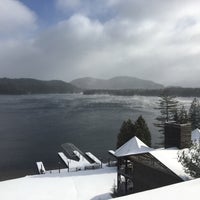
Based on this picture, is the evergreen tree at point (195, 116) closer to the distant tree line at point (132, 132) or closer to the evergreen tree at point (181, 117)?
the evergreen tree at point (181, 117)

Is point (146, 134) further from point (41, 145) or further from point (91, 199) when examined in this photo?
point (41, 145)

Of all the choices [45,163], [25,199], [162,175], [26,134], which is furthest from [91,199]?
[26,134]

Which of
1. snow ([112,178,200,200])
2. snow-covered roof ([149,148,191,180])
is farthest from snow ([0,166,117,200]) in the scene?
snow ([112,178,200,200])

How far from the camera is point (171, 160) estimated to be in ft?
44.0

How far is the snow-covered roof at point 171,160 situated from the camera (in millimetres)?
12016

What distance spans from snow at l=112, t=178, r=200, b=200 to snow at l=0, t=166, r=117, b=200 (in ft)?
33.1

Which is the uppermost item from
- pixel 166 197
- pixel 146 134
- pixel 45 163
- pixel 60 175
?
pixel 166 197

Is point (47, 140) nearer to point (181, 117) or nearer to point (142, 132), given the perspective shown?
point (142, 132)

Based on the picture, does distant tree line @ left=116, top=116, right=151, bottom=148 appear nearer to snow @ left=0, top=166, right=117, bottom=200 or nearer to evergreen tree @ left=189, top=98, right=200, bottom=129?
snow @ left=0, top=166, right=117, bottom=200

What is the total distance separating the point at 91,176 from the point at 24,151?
2025 cm

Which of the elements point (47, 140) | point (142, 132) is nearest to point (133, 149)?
point (142, 132)

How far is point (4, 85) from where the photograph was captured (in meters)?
189

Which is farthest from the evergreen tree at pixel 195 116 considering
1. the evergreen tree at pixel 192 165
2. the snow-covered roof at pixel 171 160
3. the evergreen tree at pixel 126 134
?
the evergreen tree at pixel 192 165

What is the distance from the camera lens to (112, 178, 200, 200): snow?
18.5 feet
